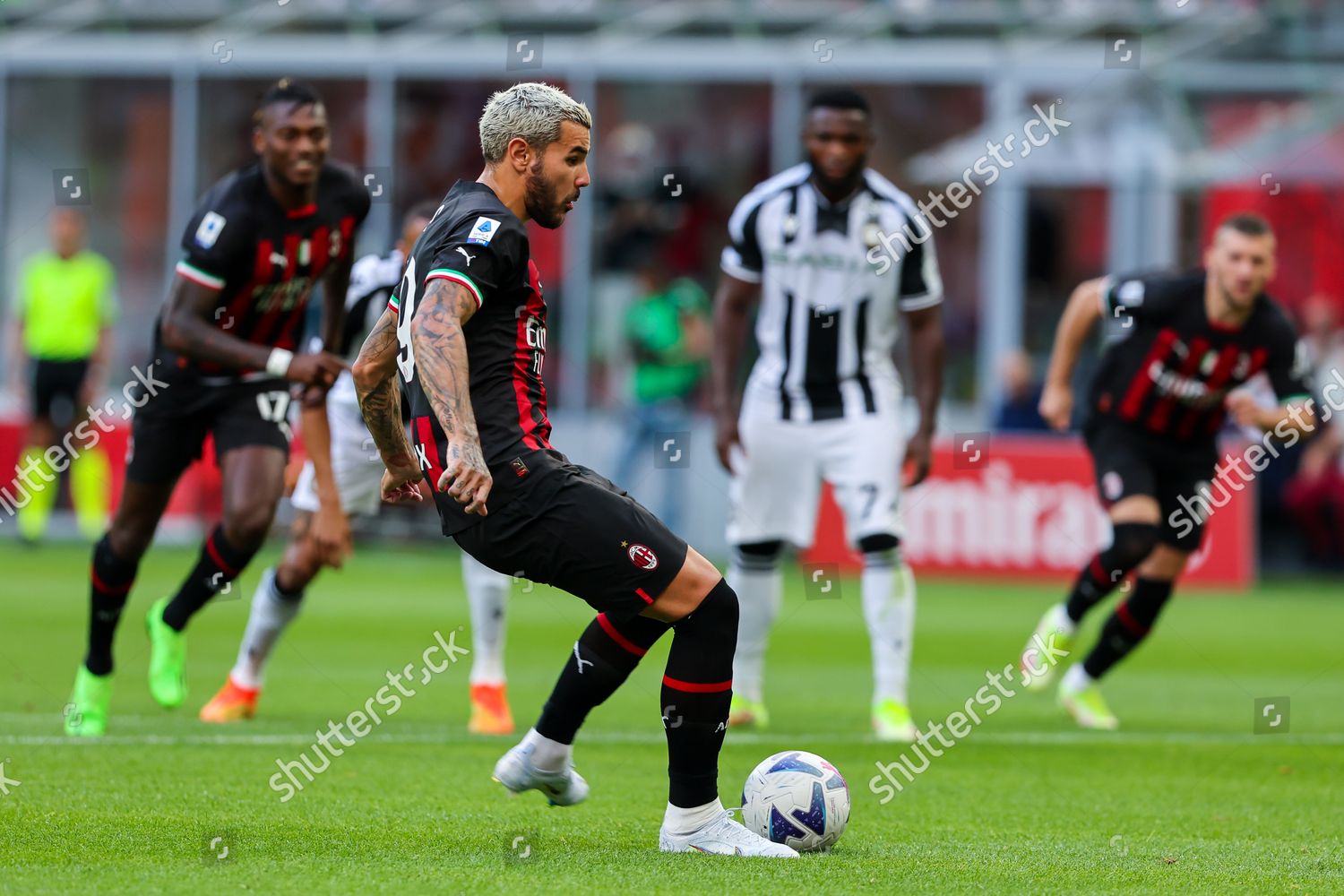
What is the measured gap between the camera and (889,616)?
8.17 metres

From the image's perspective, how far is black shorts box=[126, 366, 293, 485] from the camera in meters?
7.64

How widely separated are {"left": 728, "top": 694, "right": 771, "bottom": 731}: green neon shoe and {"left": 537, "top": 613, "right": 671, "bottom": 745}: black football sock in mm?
2776

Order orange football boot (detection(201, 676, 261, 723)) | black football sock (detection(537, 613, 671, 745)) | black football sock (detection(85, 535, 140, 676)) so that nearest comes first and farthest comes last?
1. black football sock (detection(537, 613, 671, 745))
2. black football sock (detection(85, 535, 140, 676))
3. orange football boot (detection(201, 676, 261, 723))

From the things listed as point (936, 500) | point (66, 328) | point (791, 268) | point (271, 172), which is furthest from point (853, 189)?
point (66, 328)

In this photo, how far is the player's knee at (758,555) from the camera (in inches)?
334

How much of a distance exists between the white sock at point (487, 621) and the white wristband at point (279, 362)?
1.35m

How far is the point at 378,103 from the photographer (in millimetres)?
20734

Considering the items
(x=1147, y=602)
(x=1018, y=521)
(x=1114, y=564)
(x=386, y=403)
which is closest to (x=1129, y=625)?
(x=1147, y=602)

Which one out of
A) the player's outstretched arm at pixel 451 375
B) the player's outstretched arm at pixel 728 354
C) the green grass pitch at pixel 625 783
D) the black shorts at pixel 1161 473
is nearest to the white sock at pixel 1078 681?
the green grass pitch at pixel 625 783

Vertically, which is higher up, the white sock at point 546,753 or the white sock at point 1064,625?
the white sock at point 546,753

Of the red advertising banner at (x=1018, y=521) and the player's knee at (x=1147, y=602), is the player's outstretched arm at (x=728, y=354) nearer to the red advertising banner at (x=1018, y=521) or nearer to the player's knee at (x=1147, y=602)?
the player's knee at (x=1147, y=602)

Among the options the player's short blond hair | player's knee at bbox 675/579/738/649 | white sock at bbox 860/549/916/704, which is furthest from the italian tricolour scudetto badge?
white sock at bbox 860/549/916/704

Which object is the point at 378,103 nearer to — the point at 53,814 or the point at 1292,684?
the point at 1292,684

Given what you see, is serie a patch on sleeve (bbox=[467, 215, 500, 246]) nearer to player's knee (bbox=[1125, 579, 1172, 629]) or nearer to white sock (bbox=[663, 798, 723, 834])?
white sock (bbox=[663, 798, 723, 834])
